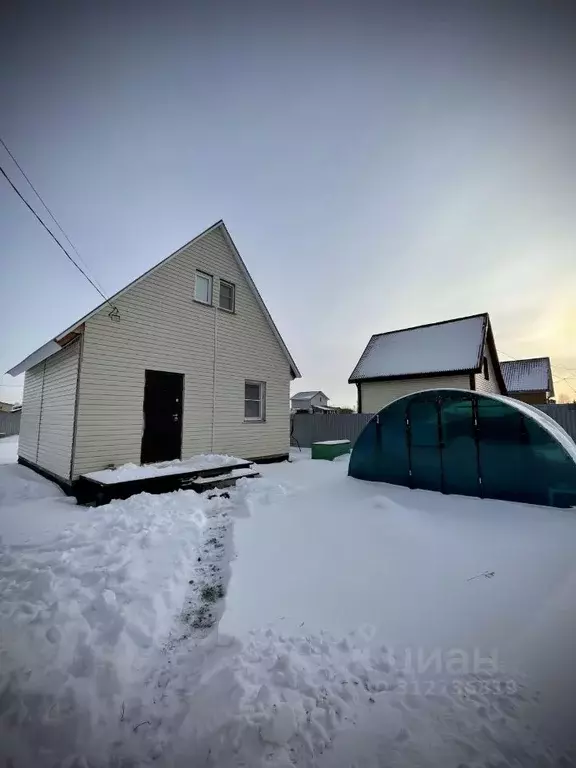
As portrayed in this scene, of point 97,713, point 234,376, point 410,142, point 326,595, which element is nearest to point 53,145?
point 234,376

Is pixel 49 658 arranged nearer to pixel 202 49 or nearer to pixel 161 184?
pixel 202 49

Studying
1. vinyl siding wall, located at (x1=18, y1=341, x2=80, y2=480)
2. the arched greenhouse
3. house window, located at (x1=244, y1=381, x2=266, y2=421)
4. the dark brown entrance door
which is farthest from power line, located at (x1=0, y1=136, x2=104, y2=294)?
the arched greenhouse

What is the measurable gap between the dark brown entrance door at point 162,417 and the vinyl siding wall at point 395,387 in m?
9.77

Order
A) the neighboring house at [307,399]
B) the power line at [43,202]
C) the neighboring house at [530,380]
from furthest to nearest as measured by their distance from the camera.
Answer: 1. the neighboring house at [307,399]
2. the neighboring house at [530,380]
3. the power line at [43,202]

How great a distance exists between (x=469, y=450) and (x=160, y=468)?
7.07 meters

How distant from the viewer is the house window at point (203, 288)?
388 inches

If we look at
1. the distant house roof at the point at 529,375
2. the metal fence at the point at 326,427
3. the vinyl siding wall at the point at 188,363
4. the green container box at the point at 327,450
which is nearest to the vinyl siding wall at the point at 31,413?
the vinyl siding wall at the point at 188,363

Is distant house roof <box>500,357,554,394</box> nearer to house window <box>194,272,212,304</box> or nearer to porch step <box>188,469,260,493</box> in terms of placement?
porch step <box>188,469,260,493</box>

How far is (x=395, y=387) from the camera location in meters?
15.8

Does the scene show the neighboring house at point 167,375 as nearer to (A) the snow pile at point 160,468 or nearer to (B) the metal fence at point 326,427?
(A) the snow pile at point 160,468

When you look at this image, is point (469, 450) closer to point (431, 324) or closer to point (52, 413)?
point (52, 413)

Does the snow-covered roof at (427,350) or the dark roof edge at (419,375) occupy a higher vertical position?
the snow-covered roof at (427,350)

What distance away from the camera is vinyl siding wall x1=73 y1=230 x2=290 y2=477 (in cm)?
734

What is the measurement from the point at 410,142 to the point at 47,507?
1182 cm
